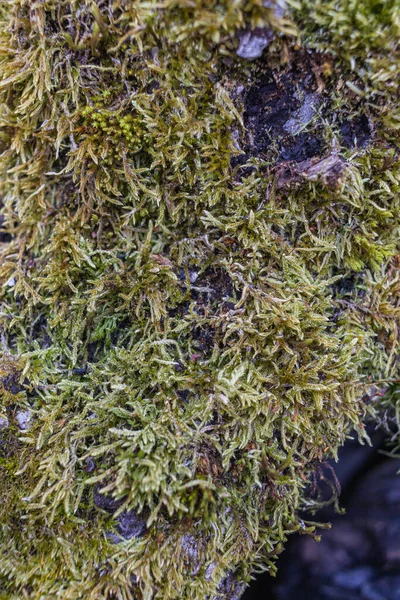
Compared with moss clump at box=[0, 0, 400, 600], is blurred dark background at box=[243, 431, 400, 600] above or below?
below

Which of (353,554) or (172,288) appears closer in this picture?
(172,288)

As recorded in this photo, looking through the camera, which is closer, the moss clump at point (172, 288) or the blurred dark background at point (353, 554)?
the moss clump at point (172, 288)

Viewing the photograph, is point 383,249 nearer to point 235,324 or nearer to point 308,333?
point 308,333

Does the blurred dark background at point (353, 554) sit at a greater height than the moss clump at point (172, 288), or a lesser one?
lesser

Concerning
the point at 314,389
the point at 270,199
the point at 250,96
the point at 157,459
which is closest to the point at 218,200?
the point at 270,199
